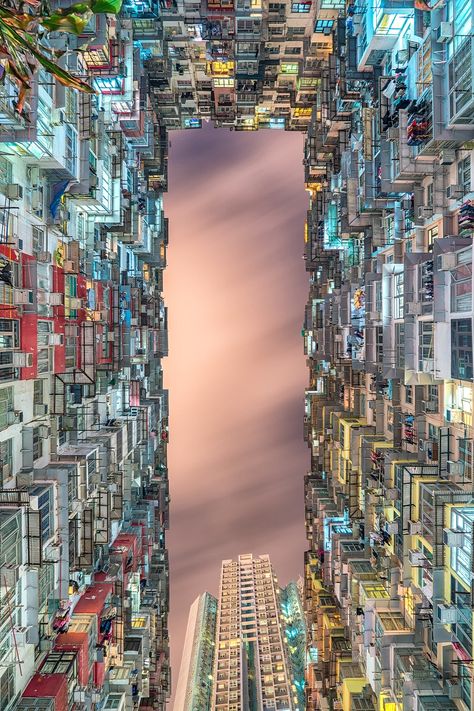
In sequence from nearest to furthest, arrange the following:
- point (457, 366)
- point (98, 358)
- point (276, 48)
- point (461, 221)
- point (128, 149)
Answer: point (457, 366), point (461, 221), point (98, 358), point (128, 149), point (276, 48)

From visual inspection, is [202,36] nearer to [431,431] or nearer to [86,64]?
[86,64]

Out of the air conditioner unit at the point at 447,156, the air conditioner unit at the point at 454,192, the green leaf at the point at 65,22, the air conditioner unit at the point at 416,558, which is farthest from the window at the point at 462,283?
the green leaf at the point at 65,22

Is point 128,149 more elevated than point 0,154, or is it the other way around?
point 128,149

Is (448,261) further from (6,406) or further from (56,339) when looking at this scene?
(6,406)

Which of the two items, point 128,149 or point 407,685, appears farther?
point 128,149

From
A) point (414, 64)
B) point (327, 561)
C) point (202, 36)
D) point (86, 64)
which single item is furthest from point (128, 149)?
point (327, 561)

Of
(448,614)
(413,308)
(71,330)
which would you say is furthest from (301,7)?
(448,614)

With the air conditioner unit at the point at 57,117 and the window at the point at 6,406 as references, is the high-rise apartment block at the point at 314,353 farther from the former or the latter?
the air conditioner unit at the point at 57,117

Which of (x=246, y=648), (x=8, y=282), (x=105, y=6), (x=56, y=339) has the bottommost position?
(x=246, y=648)
